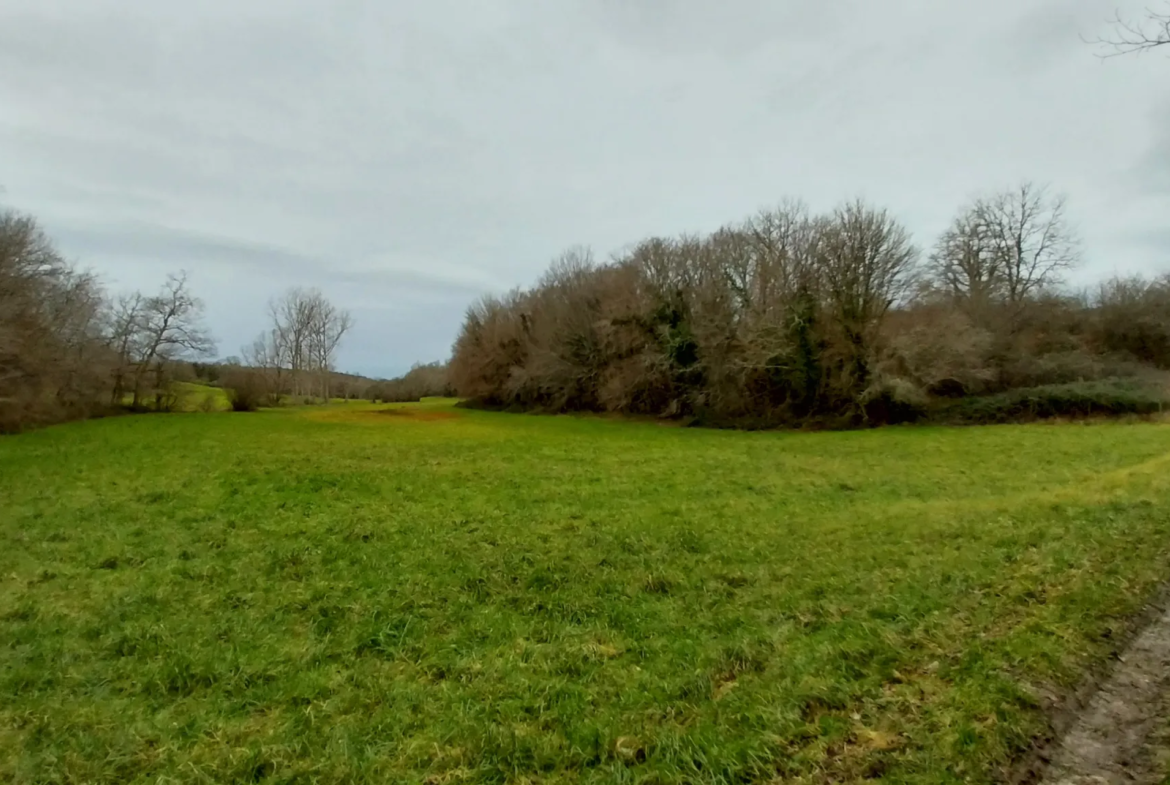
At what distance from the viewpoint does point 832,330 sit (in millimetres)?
30500

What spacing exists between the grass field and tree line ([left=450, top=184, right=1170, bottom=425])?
16.2 meters

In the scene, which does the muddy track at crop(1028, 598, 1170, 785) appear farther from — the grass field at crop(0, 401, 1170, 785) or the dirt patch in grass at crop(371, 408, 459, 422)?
the dirt patch in grass at crop(371, 408, 459, 422)

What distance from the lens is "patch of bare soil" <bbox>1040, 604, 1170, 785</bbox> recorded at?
3182mm

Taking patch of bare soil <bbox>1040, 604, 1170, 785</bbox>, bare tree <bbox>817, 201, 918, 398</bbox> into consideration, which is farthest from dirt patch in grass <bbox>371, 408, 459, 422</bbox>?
patch of bare soil <bbox>1040, 604, 1170, 785</bbox>

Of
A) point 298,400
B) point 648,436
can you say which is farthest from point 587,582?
point 298,400

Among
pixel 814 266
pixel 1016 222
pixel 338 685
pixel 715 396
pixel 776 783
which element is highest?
pixel 1016 222

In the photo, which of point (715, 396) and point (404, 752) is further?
point (715, 396)

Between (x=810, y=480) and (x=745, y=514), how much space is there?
4.49 m

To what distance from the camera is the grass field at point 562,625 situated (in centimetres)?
416

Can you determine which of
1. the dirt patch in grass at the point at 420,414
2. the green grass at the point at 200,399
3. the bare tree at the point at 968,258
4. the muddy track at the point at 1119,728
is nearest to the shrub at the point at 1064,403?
the bare tree at the point at 968,258

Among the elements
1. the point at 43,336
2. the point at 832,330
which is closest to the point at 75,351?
the point at 43,336

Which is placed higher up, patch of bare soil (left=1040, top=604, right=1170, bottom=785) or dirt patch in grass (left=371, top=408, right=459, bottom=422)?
dirt patch in grass (left=371, top=408, right=459, bottom=422)

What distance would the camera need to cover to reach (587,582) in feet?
25.8

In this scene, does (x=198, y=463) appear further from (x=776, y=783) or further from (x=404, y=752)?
(x=776, y=783)
